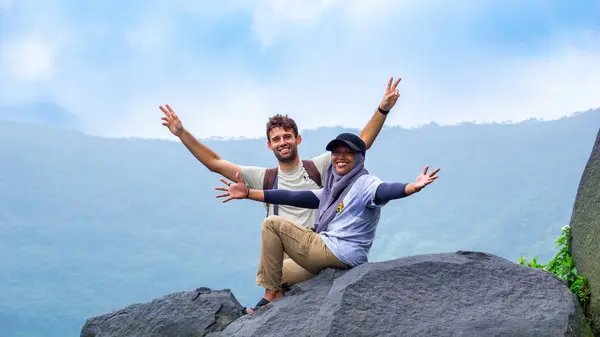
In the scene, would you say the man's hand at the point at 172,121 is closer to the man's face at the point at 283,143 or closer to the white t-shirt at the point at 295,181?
the white t-shirt at the point at 295,181

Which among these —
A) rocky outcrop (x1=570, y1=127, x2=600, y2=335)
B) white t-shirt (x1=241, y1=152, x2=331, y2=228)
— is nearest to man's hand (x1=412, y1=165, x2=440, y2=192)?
white t-shirt (x1=241, y1=152, x2=331, y2=228)

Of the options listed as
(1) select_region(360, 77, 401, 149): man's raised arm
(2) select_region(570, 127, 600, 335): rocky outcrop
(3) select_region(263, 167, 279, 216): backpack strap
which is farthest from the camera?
(1) select_region(360, 77, 401, 149): man's raised arm

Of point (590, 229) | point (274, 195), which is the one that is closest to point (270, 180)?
point (274, 195)

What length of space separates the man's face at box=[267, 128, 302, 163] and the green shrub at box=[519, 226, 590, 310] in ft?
8.97

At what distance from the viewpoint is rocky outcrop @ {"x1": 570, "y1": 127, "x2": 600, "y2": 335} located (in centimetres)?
604

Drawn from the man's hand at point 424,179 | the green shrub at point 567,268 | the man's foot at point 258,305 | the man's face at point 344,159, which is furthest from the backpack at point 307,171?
the green shrub at point 567,268

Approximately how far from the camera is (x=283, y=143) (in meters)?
6.27

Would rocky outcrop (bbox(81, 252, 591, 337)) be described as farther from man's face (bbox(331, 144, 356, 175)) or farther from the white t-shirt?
man's face (bbox(331, 144, 356, 175))

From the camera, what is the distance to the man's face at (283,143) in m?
6.27

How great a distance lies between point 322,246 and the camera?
18.6ft

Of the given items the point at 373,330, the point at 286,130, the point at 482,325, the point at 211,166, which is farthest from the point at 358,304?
the point at 211,166

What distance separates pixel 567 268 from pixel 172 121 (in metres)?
4.11

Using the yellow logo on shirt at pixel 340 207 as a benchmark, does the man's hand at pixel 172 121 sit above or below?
above

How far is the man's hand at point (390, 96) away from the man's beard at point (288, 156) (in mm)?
1033
